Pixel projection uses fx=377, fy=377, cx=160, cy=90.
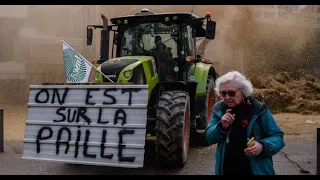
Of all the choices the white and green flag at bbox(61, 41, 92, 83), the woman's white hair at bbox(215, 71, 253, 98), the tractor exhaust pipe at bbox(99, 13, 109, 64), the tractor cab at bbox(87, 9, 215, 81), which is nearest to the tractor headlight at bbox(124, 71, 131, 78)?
the white and green flag at bbox(61, 41, 92, 83)

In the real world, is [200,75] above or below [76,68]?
below

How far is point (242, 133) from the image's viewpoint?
2.70 meters

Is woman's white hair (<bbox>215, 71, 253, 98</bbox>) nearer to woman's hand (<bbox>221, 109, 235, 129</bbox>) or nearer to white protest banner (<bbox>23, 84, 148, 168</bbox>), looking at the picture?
woman's hand (<bbox>221, 109, 235, 129</bbox>)

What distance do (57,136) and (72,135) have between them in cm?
19

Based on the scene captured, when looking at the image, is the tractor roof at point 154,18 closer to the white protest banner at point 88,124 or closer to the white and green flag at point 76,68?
the white and green flag at point 76,68

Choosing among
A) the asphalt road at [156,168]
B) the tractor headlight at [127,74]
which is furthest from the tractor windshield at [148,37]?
the asphalt road at [156,168]

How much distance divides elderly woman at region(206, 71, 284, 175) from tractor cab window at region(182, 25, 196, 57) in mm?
3317

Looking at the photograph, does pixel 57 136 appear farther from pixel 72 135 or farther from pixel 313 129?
pixel 313 129

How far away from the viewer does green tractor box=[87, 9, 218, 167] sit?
15.5 ft

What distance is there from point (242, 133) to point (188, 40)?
363 cm

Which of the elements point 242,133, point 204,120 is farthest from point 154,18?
point 242,133

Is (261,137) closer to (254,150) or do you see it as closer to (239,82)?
(254,150)

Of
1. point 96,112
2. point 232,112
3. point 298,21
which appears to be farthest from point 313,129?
point 298,21

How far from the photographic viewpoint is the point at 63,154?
172 inches
